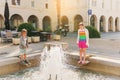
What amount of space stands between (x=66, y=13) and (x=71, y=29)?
258cm

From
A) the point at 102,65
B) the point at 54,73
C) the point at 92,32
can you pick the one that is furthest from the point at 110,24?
the point at 54,73

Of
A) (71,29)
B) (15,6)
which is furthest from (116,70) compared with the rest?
(71,29)

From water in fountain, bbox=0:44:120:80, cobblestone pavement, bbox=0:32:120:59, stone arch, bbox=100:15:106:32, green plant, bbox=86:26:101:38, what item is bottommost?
water in fountain, bbox=0:44:120:80

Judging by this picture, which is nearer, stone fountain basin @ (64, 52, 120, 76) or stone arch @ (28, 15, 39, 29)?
stone fountain basin @ (64, 52, 120, 76)

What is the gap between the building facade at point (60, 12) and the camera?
30828mm

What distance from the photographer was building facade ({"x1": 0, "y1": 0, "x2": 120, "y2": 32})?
30828 millimetres

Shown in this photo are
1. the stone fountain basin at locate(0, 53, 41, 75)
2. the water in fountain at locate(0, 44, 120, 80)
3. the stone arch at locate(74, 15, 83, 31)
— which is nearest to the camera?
the water in fountain at locate(0, 44, 120, 80)

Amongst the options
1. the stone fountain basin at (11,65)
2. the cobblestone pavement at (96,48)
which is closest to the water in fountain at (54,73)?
the stone fountain basin at (11,65)

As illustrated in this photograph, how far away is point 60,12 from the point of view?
35.3m

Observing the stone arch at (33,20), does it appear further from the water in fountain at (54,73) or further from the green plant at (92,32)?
the water in fountain at (54,73)

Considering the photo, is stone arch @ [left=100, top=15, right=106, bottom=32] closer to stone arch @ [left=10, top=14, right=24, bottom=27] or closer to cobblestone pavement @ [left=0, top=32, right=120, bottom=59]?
stone arch @ [left=10, top=14, right=24, bottom=27]

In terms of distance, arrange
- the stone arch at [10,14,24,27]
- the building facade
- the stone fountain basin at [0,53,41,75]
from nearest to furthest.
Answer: the stone fountain basin at [0,53,41,75] < the building facade < the stone arch at [10,14,24,27]

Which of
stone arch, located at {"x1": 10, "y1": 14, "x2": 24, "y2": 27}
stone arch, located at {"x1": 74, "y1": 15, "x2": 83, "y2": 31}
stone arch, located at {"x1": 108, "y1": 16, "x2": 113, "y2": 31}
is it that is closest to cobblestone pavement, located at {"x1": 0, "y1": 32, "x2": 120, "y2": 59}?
stone arch, located at {"x1": 10, "y1": 14, "x2": 24, "y2": 27}

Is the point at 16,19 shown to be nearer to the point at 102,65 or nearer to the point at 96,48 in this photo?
the point at 96,48
